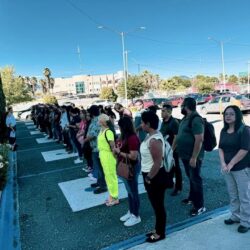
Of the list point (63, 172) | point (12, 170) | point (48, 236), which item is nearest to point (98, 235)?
point (48, 236)

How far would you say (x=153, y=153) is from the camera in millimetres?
3564

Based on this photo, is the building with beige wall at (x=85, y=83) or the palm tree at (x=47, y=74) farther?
the building with beige wall at (x=85, y=83)

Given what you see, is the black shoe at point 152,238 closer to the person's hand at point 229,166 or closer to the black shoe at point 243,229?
the black shoe at point 243,229

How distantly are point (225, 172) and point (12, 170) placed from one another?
6606mm

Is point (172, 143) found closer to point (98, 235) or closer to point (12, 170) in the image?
point (98, 235)

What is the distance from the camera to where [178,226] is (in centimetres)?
429

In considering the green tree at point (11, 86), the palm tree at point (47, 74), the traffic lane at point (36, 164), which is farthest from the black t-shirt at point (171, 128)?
the palm tree at point (47, 74)

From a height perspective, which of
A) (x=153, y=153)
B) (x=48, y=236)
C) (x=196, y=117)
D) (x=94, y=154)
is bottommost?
(x=48, y=236)

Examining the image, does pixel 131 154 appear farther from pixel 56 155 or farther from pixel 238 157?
pixel 56 155

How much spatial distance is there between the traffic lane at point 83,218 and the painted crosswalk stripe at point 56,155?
131 inches

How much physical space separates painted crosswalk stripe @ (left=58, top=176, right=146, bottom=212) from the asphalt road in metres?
0.12

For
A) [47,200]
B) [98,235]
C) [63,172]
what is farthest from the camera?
[63,172]

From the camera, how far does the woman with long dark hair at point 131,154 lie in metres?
4.09

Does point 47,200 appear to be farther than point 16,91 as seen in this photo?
No
